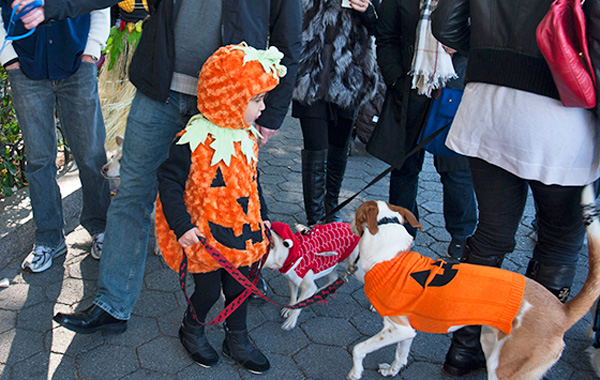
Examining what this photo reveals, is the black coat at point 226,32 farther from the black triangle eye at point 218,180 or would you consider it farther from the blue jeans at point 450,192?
Answer: the blue jeans at point 450,192

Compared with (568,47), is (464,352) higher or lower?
lower

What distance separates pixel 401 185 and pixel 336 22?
124cm

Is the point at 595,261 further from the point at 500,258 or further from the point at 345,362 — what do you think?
the point at 345,362

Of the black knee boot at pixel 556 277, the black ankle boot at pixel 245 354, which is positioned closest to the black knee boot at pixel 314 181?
the black ankle boot at pixel 245 354

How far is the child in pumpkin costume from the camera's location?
208 centimetres

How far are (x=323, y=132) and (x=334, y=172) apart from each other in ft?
1.47

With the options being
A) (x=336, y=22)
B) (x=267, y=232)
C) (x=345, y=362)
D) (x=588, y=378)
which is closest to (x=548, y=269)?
(x=588, y=378)

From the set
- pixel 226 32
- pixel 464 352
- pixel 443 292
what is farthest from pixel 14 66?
pixel 464 352

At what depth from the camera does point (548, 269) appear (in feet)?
7.73

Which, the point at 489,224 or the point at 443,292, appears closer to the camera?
the point at 443,292

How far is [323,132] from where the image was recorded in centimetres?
368

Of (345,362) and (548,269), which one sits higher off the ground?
(548,269)

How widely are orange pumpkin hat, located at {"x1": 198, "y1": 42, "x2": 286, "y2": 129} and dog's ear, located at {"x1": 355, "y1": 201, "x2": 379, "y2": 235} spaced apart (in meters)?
0.84

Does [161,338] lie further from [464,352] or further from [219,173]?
[464,352]
